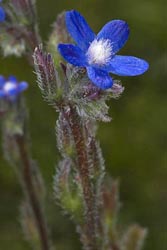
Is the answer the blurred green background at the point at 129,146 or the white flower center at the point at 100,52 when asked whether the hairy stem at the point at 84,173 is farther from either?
the blurred green background at the point at 129,146

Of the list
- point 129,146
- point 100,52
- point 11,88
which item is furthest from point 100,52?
point 129,146

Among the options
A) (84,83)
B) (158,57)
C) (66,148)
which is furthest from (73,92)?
(158,57)

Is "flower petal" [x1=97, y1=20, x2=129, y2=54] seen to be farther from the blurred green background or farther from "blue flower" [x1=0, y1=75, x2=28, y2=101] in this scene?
the blurred green background

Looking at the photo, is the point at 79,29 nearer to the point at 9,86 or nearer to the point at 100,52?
the point at 100,52

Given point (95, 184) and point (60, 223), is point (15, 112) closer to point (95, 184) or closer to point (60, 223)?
point (95, 184)

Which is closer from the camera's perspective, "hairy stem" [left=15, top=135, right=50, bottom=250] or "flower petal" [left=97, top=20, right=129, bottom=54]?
"flower petal" [left=97, top=20, right=129, bottom=54]

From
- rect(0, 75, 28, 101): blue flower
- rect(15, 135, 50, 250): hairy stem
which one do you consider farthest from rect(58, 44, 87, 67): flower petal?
rect(15, 135, 50, 250): hairy stem
